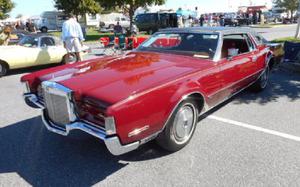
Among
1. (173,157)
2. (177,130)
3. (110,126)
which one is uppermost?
(110,126)

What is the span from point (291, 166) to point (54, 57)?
8295 mm

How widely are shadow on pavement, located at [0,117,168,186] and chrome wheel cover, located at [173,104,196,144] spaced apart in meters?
0.30

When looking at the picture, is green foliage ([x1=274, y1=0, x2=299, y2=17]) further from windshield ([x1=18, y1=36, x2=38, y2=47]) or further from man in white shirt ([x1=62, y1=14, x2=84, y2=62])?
windshield ([x1=18, y1=36, x2=38, y2=47])

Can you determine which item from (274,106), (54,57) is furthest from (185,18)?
(274,106)

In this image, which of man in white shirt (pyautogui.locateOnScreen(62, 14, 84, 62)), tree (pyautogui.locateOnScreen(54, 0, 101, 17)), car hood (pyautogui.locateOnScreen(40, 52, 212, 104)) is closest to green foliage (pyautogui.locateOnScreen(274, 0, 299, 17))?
tree (pyautogui.locateOnScreen(54, 0, 101, 17))

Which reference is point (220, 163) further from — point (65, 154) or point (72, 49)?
point (72, 49)

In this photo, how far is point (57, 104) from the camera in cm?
346

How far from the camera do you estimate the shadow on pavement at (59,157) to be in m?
3.27

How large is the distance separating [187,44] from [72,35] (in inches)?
208

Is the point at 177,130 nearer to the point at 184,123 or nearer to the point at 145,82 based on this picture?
the point at 184,123

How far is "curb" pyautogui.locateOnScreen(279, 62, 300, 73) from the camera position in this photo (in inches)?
331

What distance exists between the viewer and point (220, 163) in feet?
11.4

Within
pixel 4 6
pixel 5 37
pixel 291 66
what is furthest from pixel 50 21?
pixel 291 66

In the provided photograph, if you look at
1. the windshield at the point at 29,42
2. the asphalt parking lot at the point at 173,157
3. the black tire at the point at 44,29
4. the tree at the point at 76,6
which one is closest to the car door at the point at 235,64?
the asphalt parking lot at the point at 173,157
